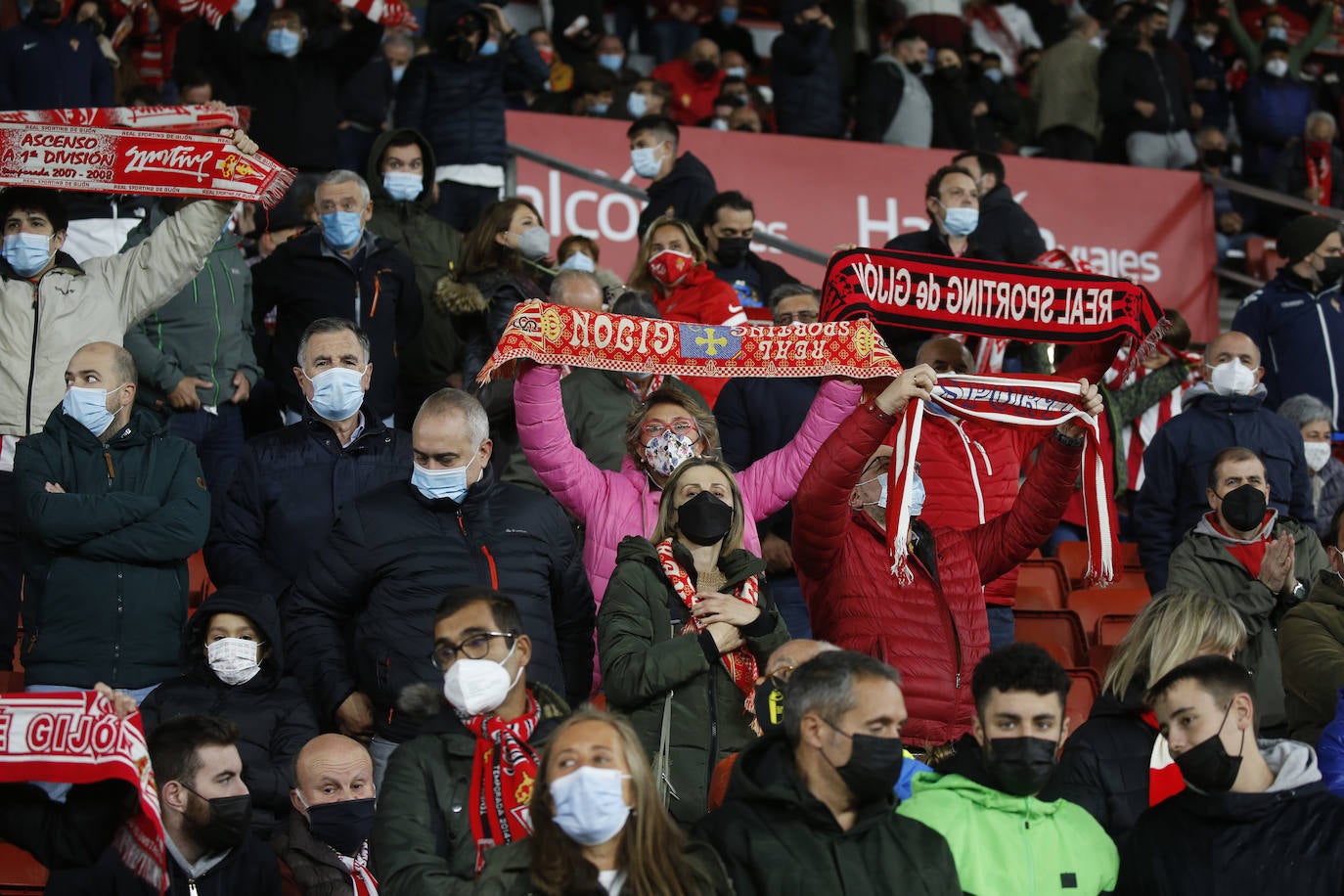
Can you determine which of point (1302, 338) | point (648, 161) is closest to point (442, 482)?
point (648, 161)

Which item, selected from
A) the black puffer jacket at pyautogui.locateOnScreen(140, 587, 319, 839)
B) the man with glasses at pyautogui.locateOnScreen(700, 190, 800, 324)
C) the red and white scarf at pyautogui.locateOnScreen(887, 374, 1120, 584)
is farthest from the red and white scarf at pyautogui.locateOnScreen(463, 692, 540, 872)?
the man with glasses at pyautogui.locateOnScreen(700, 190, 800, 324)

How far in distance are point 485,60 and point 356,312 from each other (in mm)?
3077

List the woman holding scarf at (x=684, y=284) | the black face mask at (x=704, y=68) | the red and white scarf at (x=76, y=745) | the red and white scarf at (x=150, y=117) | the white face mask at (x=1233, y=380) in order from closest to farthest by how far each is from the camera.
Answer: the red and white scarf at (x=76, y=745)
the red and white scarf at (x=150, y=117)
the woman holding scarf at (x=684, y=284)
the white face mask at (x=1233, y=380)
the black face mask at (x=704, y=68)

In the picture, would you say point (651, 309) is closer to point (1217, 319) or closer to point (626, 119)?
point (626, 119)

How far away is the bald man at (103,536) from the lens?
5859mm

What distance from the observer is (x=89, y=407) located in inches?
240

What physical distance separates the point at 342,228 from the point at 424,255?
105 cm

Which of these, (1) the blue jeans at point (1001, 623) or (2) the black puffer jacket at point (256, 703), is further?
(1) the blue jeans at point (1001, 623)

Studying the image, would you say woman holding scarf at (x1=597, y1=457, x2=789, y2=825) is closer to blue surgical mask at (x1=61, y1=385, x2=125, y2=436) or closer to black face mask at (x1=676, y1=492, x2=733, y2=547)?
black face mask at (x1=676, y1=492, x2=733, y2=547)

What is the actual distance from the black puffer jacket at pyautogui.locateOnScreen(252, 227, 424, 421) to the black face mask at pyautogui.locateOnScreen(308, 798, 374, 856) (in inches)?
121

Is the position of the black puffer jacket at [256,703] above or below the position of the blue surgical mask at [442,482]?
below

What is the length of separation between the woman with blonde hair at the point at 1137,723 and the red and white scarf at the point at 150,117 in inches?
182

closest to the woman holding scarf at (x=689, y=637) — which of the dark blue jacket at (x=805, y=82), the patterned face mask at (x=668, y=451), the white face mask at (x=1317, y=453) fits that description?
the patterned face mask at (x=668, y=451)

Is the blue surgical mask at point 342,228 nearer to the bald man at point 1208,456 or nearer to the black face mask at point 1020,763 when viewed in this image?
the bald man at point 1208,456
